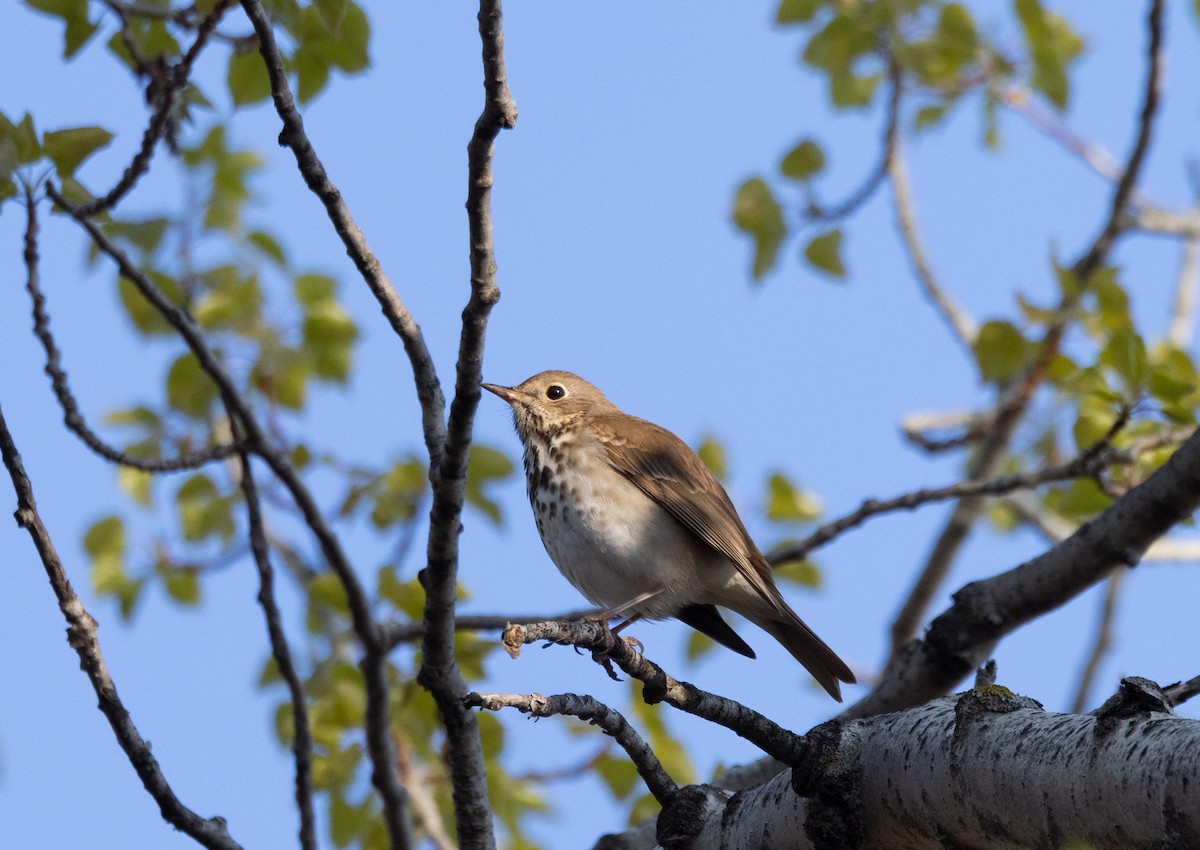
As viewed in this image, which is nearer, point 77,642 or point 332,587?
point 77,642

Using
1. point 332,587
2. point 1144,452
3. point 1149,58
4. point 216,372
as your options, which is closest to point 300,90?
point 216,372

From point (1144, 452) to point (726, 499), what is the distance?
71.1 inches

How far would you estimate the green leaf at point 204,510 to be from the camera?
633cm

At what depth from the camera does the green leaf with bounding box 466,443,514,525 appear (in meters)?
6.07

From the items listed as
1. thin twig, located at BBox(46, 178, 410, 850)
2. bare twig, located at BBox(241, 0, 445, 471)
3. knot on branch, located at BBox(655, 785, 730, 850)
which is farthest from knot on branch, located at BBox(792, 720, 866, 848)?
thin twig, located at BBox(46, 178, 410, 850)

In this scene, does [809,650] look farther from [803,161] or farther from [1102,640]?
[1102,640]

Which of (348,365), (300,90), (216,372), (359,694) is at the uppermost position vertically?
(348,365)

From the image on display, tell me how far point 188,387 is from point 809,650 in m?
3.12

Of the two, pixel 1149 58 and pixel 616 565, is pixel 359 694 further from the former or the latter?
pixel 1149 58

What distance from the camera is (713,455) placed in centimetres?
674

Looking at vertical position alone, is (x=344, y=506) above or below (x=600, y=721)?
above

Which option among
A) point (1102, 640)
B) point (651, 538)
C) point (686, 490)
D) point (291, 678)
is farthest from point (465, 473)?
point (1102, 640)

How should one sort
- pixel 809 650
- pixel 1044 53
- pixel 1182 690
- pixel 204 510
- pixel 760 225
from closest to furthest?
1. pixel 1182 690
2. pixel 809 650
3. pixel 204 510
4. pixel 760 225
5. pixel 1044 53

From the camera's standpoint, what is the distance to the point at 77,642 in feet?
11.5
